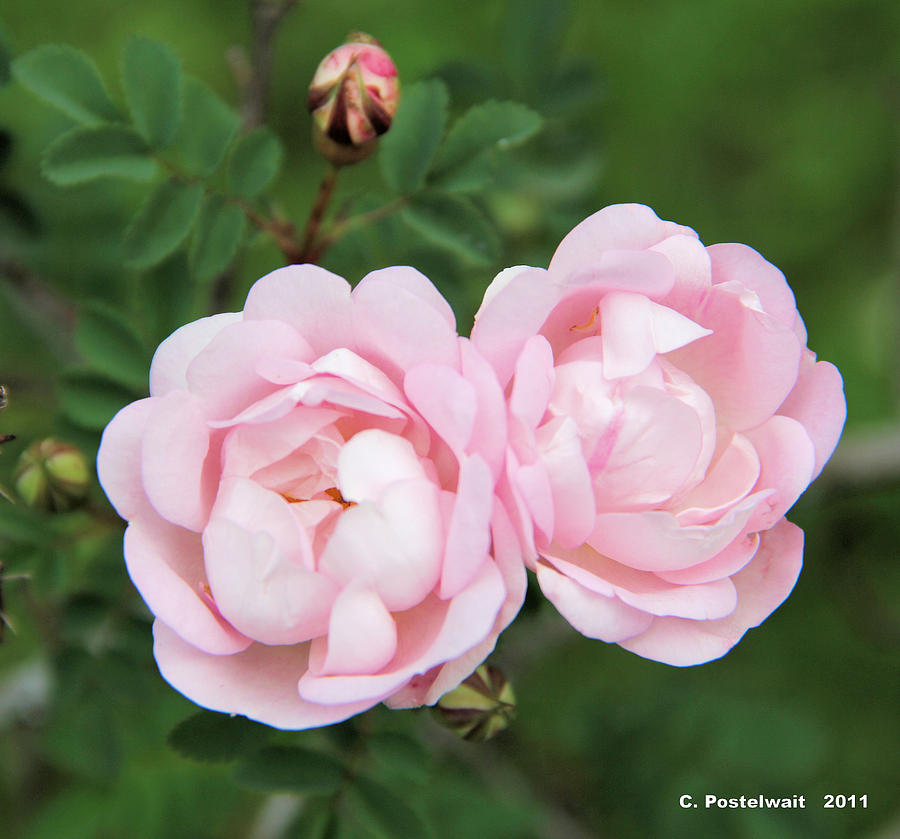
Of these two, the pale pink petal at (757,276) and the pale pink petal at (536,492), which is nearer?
the pale pink petal at (536,492)

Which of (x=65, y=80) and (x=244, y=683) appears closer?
(x=244, y=683)

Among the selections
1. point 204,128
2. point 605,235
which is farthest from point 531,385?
point 204,128

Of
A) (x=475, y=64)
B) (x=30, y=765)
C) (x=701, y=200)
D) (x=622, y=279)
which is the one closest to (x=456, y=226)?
(x=622, y=279)

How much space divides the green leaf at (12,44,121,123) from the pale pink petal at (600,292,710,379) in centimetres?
56

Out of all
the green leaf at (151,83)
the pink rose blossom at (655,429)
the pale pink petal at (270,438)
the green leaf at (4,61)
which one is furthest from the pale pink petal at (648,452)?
the green leaf at (4,61)

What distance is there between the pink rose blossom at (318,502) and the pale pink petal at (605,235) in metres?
0.10

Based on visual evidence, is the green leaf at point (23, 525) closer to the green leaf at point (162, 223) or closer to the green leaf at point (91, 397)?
the green leaf at point (91, 397)

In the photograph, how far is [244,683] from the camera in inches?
26.2

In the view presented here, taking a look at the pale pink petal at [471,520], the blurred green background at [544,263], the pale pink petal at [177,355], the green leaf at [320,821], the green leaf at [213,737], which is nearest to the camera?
the pale pink petal at [471,520]

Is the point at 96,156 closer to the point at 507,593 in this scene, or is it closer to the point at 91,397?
the point at 91,397

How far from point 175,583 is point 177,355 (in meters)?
0.16

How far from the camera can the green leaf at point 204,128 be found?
922 mm

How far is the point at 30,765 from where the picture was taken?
1.63m

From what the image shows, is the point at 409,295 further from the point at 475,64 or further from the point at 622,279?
the point at 475,64
